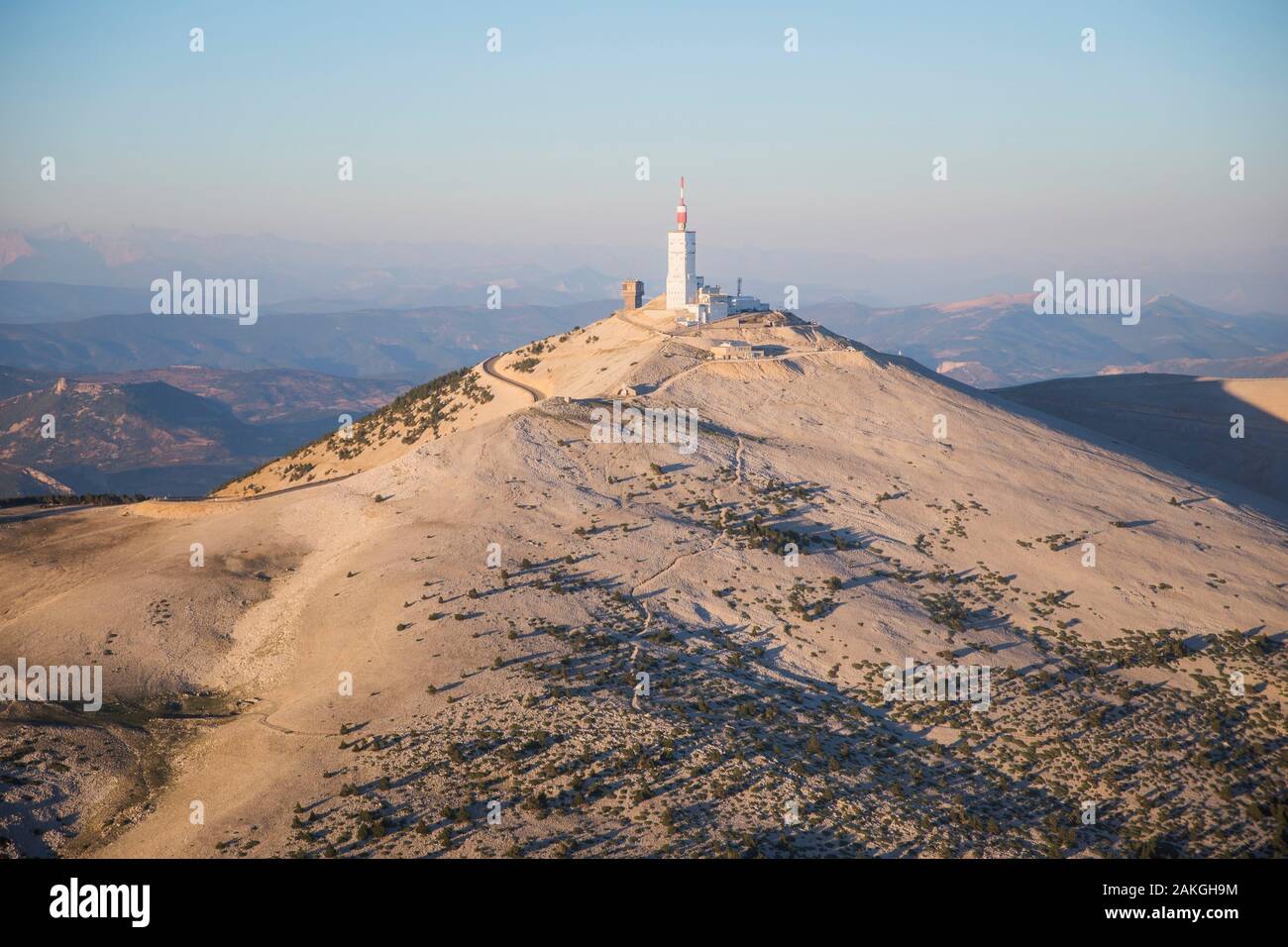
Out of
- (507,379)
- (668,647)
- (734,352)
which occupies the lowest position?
(668,647)

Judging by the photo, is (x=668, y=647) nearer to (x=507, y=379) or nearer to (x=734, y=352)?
(x=734, y=352)

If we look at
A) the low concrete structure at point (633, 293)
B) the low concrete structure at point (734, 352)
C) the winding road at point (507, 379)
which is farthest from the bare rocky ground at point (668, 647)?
the low concrete structure at point (633, 293)

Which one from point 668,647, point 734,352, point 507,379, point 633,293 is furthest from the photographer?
point 633,293

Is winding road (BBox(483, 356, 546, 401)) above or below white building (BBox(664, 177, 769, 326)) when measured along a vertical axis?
below

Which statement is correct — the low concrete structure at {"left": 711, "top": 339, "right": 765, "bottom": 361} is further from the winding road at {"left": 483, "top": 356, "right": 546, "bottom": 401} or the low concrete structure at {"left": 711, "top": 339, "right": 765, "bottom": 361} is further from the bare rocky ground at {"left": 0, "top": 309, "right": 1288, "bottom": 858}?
the winding road at {"left": 483, "top": 356, "right": 546, "bottom": 401}

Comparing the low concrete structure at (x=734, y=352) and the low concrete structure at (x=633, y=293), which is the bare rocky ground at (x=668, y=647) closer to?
the low concrete structure at (x=734, y=352)

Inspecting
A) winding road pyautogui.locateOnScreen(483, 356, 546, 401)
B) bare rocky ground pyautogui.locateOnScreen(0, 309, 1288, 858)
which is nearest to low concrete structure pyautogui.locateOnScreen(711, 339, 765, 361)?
bare rocky ground pyautogui.locateOnScreen(0, 309, 1288, 858)

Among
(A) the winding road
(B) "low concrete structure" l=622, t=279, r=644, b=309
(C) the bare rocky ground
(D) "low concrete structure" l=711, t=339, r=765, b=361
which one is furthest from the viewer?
(B) "low concrete structure" l=622, t=279, r=644, b=309

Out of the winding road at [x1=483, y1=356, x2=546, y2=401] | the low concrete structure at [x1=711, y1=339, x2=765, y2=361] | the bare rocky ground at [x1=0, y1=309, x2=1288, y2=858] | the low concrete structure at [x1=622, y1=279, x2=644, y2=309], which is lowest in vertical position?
the bare rocky ground at [x1=0, y1=309, x2=1288, y2=858]

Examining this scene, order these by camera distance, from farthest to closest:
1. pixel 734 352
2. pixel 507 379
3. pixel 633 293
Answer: pixel 633 293
pixel 507 379
pixel 734 352

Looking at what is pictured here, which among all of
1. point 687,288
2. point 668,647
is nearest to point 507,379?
point 687,288
